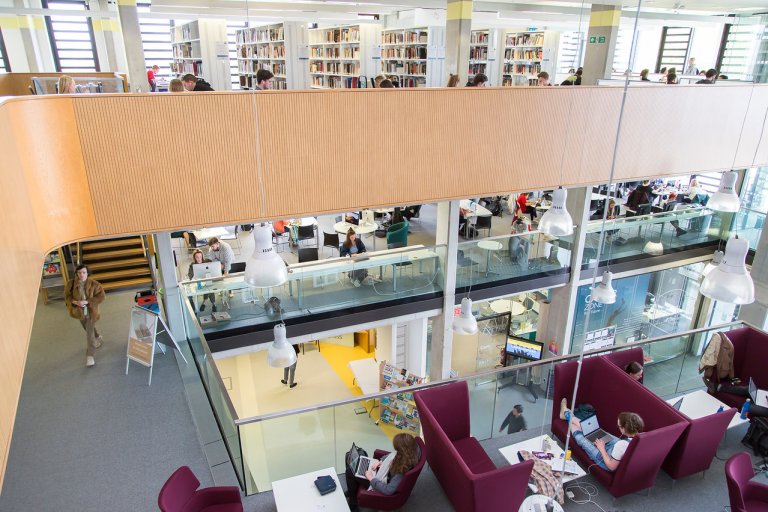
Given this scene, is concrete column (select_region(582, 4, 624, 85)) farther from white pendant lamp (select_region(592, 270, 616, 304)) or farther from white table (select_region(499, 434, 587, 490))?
white table (select_region(499, 434, 587, 490))

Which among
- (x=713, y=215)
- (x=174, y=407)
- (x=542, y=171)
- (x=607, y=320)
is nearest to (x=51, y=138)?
(x=174, y=407)

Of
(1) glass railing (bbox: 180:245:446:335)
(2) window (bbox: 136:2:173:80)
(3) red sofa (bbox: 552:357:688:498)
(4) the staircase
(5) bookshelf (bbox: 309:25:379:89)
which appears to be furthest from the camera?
(2) window (bbox: 136:2:173:80)

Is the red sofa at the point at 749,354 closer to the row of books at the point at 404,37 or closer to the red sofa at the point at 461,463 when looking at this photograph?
the red sofa at the point at 461,463

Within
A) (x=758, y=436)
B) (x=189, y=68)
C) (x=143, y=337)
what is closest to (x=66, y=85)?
(x=143, y=337)

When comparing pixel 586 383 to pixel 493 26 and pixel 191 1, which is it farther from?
pixel 493 26

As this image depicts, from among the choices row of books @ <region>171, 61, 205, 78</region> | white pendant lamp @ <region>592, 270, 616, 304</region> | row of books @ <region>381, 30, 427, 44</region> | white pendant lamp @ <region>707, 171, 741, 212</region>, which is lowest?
white pendant lamp @ <region>592, 270, 616, 304</region>

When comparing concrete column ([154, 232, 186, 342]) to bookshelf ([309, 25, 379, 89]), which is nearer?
concrete column ([154, 232, 186, 342])

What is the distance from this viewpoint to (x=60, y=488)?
5027 mm

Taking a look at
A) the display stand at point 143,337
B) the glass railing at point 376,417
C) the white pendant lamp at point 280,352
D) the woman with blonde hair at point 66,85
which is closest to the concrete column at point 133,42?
the woman with blonde hair at point 66,85

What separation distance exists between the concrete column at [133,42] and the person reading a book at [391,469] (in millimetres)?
5670

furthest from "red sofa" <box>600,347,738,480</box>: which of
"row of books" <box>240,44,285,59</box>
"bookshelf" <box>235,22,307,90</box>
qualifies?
"row of books" <box>240,44,285,59</box>

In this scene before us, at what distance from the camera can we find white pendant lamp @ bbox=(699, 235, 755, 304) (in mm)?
4180

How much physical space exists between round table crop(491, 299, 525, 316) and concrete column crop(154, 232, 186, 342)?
6.42 meters

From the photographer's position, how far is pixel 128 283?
30.5 ft
